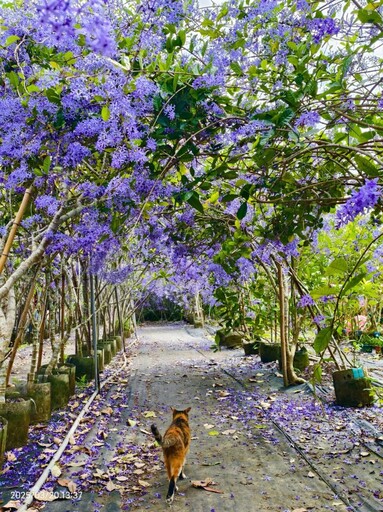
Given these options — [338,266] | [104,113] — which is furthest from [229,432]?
[338,266]

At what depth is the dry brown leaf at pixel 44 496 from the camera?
265 cm

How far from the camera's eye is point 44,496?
268 centimetres

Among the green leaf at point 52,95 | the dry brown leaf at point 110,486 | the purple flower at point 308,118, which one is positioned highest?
the green leaf at point 52,95

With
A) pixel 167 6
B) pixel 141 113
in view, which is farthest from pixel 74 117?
pixel 167 6

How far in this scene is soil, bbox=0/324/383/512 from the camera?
2.66 m

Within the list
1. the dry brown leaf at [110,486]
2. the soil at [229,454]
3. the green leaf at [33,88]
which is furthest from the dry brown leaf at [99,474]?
the green leaf at [33,88]

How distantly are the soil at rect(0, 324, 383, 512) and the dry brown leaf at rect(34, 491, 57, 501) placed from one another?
19 mm

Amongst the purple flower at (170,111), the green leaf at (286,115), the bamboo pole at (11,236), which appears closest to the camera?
the green leaf at (286,115)

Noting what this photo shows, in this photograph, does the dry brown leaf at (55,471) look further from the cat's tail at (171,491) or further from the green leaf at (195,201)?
the green leaf at (195,201)

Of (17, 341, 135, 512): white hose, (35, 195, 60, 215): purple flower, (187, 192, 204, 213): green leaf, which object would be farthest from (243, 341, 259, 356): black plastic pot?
(187, 192, 204, 213): green leaf

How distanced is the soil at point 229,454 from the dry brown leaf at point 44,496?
0.06 ft

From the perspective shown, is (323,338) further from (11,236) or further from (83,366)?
(83,366)

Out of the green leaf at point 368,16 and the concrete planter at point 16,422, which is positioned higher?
the green leaf at point 368,16

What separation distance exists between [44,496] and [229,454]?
4.37 feet
